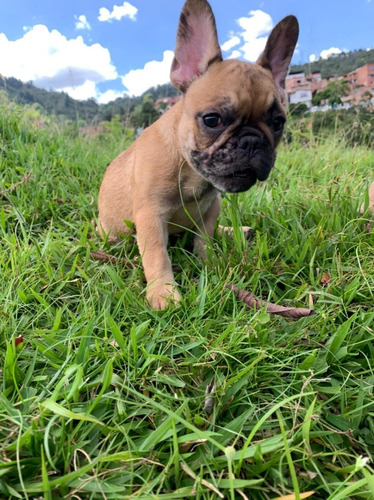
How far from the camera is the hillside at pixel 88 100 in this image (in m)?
7.31

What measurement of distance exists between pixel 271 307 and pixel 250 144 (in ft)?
3.28

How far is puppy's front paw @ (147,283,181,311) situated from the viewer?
83.1 inches

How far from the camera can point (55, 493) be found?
1235mm

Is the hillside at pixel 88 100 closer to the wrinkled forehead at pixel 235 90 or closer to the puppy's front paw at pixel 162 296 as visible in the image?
the wrinkled forehead at pixel 235 90

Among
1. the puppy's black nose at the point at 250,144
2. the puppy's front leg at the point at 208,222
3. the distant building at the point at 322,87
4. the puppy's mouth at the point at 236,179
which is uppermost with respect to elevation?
the distant building at the point at 322,87

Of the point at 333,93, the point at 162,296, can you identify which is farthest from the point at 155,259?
the point at 333,93

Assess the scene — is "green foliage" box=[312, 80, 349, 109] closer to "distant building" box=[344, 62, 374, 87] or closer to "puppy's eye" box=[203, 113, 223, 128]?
"distant building" box=[344, 62, 374, 87]

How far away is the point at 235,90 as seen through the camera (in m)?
2.24

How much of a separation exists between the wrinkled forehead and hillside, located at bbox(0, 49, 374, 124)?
6.25ft

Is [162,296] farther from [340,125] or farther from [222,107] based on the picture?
[340,125]

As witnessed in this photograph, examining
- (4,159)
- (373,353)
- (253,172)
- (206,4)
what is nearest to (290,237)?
(253,172)

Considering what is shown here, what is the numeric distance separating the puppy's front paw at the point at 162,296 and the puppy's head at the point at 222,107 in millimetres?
759

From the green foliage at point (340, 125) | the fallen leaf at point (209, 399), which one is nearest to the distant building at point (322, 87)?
the green foliage at point (340, 125)

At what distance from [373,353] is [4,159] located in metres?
4.11
